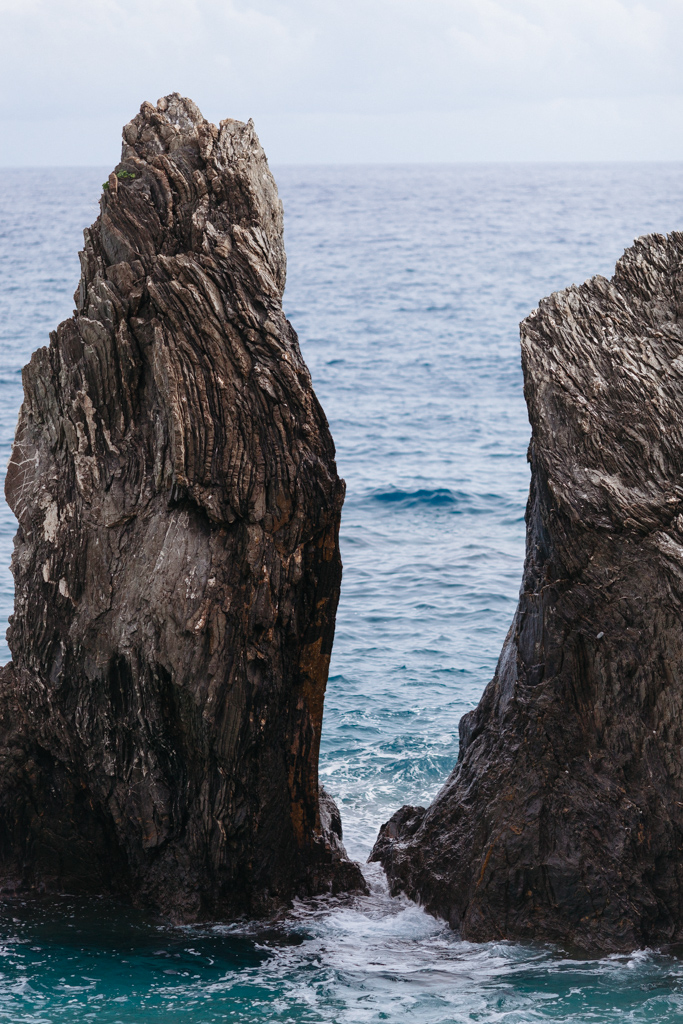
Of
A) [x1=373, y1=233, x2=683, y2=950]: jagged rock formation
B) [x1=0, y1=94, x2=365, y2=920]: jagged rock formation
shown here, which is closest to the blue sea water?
[x1=373, y1=233, x2=683, y2=950]: jagged rock formation

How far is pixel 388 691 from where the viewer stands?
16.6 m

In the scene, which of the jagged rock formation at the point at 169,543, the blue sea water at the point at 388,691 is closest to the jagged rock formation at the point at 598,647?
the blue sea water at the point at 388,691

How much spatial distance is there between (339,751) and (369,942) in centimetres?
517

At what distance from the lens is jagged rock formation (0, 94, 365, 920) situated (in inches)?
364

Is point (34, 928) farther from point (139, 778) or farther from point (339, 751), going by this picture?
point (339, 751)

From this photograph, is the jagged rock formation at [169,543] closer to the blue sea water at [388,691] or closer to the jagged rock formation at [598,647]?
the blue sea water at [388,691]

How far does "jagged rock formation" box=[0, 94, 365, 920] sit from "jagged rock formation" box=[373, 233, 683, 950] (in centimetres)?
212

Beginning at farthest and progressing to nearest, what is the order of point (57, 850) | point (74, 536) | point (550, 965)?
1. point (57, 850)
2. point (74, 536)
3. point (550, 965)

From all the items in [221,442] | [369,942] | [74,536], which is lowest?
[369,942]

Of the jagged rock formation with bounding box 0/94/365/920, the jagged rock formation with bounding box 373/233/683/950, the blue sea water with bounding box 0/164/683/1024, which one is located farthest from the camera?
the jagged rock formation with bounding box 0/94/365/920

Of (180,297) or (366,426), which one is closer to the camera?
(180,297)

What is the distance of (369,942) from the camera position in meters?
9.63

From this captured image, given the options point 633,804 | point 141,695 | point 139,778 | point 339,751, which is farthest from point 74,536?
point 339,751

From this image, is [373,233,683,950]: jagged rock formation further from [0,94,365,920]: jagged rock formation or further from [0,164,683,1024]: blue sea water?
[0,94,365,920]: jagged rock formation
